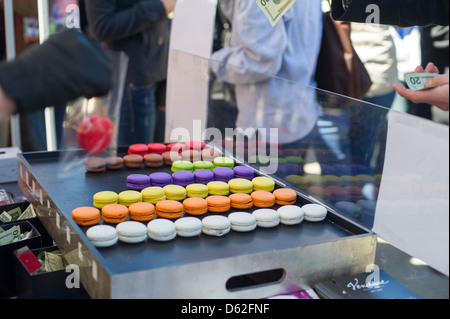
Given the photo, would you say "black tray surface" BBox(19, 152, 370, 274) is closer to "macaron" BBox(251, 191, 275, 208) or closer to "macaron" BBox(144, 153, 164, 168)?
"macaron" BBox(251, 191, 275, 208)

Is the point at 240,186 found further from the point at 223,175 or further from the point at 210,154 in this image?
the point at 210,154

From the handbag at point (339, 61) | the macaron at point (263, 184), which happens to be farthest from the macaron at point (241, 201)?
the handbag at point (339, 61)

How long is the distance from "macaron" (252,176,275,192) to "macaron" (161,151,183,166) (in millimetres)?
384

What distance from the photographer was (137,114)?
10.3 ft

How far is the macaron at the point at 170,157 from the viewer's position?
1840 mm

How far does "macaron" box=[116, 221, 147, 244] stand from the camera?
1191 millimetres

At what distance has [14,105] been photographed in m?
0.95

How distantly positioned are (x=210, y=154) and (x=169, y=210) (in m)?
0.60

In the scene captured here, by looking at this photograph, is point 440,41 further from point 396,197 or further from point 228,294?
point 228,294

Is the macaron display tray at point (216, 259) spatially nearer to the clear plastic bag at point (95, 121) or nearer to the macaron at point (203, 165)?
the clear plastic bag at point (95, 121)

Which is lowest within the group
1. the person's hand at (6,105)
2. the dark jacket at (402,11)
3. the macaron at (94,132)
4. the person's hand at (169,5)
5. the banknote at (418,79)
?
the macaron at (94,132)

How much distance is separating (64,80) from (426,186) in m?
0.80

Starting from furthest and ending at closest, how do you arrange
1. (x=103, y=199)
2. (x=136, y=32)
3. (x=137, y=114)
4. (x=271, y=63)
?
(x=137, y=114) → (x=136, y=32) → (x=271, y=63) → (x=103, y=199)

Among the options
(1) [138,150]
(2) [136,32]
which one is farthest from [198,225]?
(2) [136,32]
